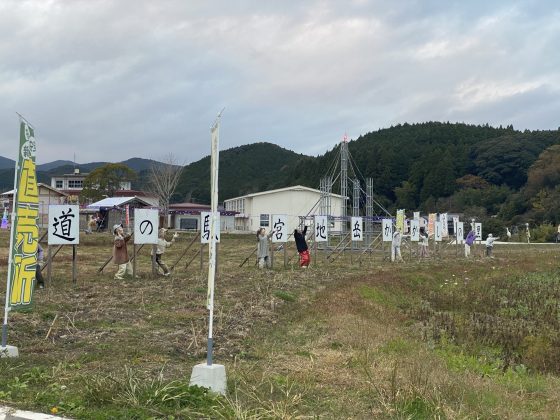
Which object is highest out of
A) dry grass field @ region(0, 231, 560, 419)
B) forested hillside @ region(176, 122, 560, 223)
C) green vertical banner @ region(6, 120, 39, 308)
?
forested hillside @ region(176, 122, 560, 223)

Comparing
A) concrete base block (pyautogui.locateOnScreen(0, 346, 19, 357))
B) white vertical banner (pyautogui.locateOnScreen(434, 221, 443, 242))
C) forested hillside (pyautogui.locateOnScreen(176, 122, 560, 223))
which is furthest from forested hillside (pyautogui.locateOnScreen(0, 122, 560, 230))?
concrete base block (pyautogui.locateOnScreen(0, 346, 19, 357))

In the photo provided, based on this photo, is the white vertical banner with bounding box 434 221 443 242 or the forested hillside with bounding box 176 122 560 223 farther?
the forested hillside with bounding box 176 122 560 223

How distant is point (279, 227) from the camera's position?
826 inches

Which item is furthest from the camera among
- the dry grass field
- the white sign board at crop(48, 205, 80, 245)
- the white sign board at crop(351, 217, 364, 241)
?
the white sign board at crop(351, 217, 364, 241)

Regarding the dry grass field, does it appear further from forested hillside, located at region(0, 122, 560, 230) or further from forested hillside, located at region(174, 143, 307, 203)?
forested hillside, located at region(174, 143, 307, 203)

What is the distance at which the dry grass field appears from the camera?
17.3 ft

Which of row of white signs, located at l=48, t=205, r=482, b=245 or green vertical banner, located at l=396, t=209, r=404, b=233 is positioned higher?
green vertical banner, located at l=396, t=209, r=404, b=233

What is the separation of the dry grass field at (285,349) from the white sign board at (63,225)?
1122mm

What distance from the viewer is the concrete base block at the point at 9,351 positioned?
699 centimetres

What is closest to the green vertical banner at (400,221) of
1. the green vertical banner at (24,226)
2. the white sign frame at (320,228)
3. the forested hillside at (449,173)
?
the white sign frame at (320,228)

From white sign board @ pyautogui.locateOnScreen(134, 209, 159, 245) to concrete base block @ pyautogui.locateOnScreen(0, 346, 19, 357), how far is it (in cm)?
911

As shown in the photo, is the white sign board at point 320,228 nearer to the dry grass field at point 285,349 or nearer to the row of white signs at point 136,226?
the row of white signs at point 136,226

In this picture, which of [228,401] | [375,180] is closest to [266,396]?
[228,401]

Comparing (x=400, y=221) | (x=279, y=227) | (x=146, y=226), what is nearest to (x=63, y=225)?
(x=146, y=226)
